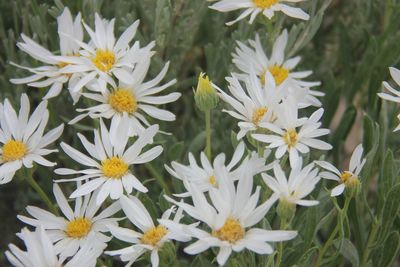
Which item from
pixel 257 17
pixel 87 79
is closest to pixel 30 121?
pixel 87 79

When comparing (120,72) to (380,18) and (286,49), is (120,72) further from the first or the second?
(380,18)

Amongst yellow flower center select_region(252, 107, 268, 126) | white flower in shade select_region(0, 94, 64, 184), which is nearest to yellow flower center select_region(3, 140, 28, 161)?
white flower in shade select_region(0, 94, 64, 184)

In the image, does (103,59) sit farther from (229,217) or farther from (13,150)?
(229,217)

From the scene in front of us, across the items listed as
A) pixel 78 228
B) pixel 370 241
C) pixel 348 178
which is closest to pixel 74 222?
pixel 78 228

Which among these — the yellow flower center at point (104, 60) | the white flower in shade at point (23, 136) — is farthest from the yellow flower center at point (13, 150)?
the yellow flower center at point (104, 60)

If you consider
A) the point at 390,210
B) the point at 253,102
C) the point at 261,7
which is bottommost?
the point at 390,210

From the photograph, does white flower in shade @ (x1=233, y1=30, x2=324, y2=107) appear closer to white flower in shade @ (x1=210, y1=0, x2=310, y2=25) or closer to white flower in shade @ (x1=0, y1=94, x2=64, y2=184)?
white flower in shade @ (x1=210, y1=0, x2=310, y2=25)
